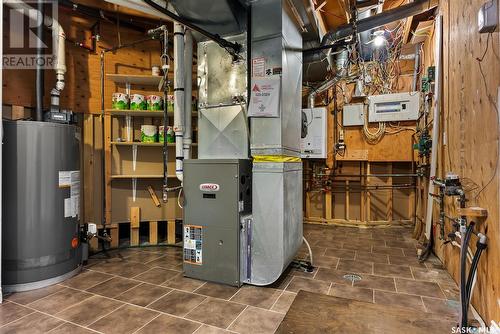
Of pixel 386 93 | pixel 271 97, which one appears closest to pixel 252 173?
pixel 271 97

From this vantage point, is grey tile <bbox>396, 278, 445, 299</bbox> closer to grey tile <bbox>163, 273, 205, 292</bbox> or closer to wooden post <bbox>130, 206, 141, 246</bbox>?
grey tile <bbox>163, 273, 205, 292</bbox>

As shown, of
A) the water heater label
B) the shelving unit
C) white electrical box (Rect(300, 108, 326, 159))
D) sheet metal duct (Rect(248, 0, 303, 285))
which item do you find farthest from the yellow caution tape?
white electrical box (Rect(300, 108, 326, 159))

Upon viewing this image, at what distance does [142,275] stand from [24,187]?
1.35 m

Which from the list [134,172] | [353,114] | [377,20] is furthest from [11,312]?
[353,114]

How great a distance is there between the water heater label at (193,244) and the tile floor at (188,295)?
0.21 meters

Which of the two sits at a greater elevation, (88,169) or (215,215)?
(88,169)

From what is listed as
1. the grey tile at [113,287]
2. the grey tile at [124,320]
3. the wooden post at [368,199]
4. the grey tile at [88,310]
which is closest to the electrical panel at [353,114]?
the wooden post at [368,199]

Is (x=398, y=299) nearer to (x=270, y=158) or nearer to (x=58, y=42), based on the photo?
(x=270, y=158)

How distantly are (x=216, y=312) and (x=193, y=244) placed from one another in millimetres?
763

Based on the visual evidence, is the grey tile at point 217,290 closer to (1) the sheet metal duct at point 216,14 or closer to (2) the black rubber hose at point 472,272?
(2) the black rubber hose at point 472,272

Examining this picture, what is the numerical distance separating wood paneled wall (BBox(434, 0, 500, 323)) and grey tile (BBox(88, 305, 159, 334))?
2.27 metres

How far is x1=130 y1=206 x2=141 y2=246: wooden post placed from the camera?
146 inches

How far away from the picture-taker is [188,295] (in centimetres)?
233

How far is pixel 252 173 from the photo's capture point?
8.56 feet
